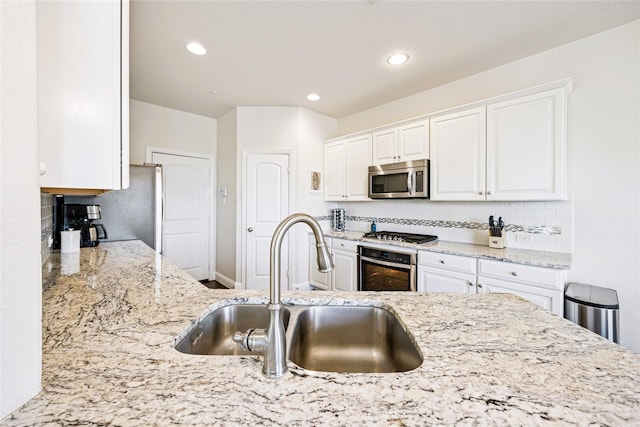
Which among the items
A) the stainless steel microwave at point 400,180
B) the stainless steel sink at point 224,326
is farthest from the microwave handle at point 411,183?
the stainless steel sink at point 224,326

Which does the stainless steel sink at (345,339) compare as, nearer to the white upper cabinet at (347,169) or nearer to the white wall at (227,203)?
the white upper cabinet at (347,169)

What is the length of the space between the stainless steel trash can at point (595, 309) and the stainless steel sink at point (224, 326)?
6.81ft

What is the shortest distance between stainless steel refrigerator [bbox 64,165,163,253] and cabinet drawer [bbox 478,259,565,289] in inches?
124

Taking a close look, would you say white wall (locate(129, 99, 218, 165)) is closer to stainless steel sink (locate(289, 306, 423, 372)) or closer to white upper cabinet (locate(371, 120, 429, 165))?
white upper cabinet (locate(371, 120, 429, 165))

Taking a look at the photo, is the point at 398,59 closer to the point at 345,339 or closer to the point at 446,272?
the point at 446,272


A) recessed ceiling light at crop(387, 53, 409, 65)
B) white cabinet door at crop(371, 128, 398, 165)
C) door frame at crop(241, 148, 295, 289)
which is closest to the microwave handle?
white cabinet door at crop(371, 128, 398, 165)

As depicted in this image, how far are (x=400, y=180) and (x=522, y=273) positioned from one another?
4.75 ft

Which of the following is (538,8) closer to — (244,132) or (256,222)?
(244,132)

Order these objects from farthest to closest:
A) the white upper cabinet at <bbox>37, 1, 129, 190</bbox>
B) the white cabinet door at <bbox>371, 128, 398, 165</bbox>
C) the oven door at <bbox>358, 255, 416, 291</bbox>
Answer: the white cabinet door at <bbox>371, 128, 398, 165</bbox> < the oven door at <bbox>358, 255, 416, 291</bbox> < the white upper cabinet at <bbox>37, 1, 129, 190</bbox>

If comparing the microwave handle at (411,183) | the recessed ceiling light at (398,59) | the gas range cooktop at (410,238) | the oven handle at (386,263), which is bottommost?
the oven handle at (386,263)

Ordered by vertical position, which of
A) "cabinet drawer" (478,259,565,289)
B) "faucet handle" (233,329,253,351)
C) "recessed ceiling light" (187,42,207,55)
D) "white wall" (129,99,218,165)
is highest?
"recessed ceiling light" (187,42,207,55)

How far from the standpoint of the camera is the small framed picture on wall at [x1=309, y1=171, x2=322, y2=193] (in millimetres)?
3910

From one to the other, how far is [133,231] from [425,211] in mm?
3216

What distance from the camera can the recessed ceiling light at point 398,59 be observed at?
245cm
